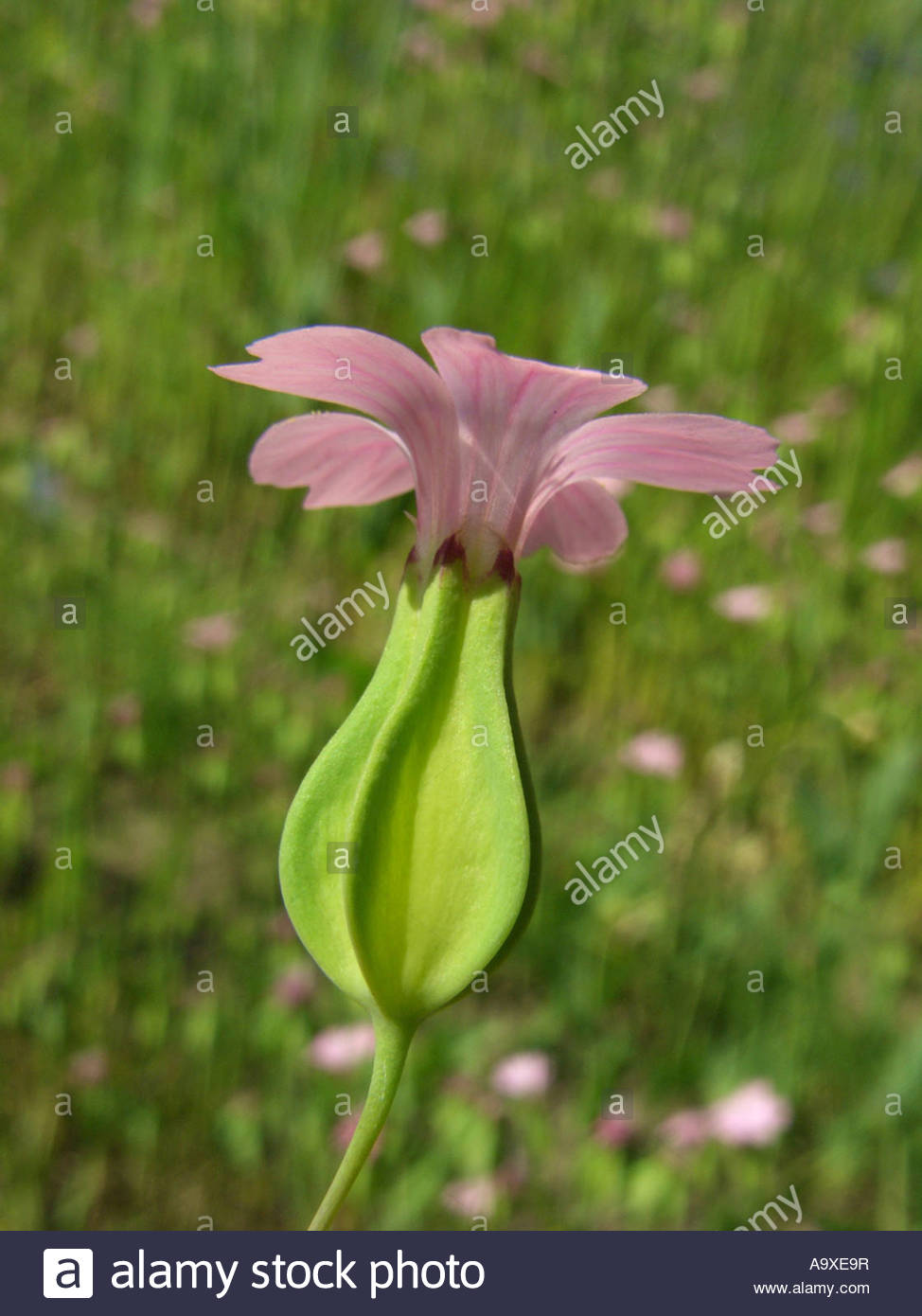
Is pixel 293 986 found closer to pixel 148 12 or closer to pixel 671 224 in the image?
pixel 671 224

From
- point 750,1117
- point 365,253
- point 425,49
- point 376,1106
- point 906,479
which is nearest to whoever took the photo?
point 376,1106

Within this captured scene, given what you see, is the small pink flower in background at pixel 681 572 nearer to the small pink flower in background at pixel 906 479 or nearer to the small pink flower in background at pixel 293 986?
the small pink flower in background at pixel 906 479

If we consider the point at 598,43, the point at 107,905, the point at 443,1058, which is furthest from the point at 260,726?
the point at 598,43

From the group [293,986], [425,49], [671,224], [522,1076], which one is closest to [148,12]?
[425,49]

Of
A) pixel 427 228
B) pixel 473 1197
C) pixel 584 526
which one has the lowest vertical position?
pixel 473 1197

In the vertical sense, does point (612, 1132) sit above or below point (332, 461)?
below
